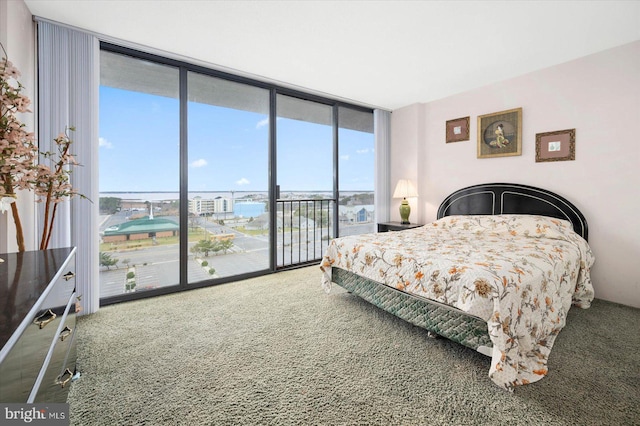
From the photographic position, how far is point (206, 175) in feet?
11.6

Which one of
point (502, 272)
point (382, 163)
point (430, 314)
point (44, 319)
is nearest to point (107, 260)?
point (44, 319)

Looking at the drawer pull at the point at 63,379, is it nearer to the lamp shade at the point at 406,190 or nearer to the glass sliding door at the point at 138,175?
the glass sliding door at the point at 138,175

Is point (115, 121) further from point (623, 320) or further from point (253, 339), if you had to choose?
point (623, 320)

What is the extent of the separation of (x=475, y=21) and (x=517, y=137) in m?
1.70

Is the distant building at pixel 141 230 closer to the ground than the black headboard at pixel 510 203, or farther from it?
closer to the ground

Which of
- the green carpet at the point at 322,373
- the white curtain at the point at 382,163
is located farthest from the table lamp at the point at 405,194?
the green carpet at the point at 322,373

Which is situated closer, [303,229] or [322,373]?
[322,373]

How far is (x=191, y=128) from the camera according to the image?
3.37 metres

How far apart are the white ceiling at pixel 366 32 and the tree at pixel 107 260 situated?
2.12 m

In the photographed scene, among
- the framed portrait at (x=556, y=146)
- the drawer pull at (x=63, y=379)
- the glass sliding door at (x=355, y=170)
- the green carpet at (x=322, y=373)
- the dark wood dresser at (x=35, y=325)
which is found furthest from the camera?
the glass sliding door at (x=355, y=170)

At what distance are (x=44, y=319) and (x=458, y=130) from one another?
179 inches

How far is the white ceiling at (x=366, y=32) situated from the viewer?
2.27m

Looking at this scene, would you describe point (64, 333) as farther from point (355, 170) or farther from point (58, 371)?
point (355, 170)

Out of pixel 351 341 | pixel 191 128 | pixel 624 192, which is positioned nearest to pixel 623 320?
pixel 624 192
